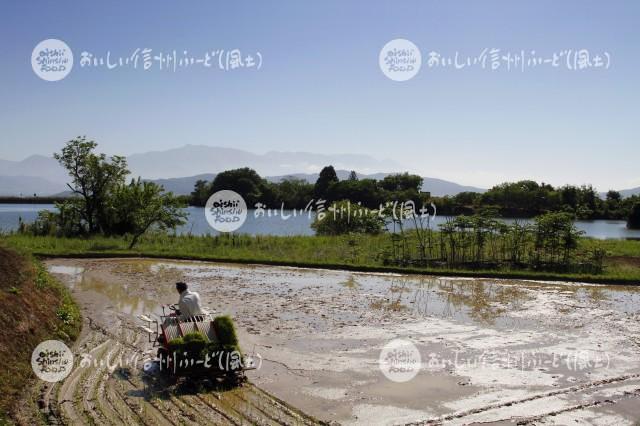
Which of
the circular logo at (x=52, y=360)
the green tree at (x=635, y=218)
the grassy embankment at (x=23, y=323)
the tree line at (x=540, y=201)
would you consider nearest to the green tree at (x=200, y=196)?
the tree line at (x=540, y=201)

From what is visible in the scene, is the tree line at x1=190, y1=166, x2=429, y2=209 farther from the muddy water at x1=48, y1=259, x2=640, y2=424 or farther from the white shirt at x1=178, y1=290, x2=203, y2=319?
the white shirt at x1=178, y1=290, x2=203, y2=319

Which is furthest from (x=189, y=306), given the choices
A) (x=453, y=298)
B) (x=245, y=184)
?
(x=245, y=184)

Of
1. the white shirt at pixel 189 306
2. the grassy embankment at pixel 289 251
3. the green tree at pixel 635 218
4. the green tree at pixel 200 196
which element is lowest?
the grassy embankment at pixel 289 251

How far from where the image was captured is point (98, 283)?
1816cm

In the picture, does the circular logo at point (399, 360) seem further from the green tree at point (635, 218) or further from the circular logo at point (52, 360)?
the green tree at point (635, 218)

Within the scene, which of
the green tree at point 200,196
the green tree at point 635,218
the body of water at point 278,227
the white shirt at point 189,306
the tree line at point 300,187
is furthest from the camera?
the green tree at point 200,196

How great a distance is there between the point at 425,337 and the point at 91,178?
84.4 ft

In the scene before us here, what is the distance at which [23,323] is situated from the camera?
959 cm

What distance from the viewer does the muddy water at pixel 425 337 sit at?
7785 millimetres

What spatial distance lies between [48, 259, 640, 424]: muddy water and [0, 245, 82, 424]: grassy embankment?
131 cm

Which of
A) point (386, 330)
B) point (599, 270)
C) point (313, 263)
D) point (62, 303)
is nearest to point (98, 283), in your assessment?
point (62, 303)

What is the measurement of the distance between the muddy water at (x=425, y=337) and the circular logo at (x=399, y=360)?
0.14 metres

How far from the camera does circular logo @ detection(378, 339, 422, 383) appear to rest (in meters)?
8.97

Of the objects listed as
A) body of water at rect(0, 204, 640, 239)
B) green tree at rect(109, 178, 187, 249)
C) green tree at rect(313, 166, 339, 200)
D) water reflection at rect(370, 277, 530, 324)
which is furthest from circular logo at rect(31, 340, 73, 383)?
green tree at rect(313, 166, 339, 200)
